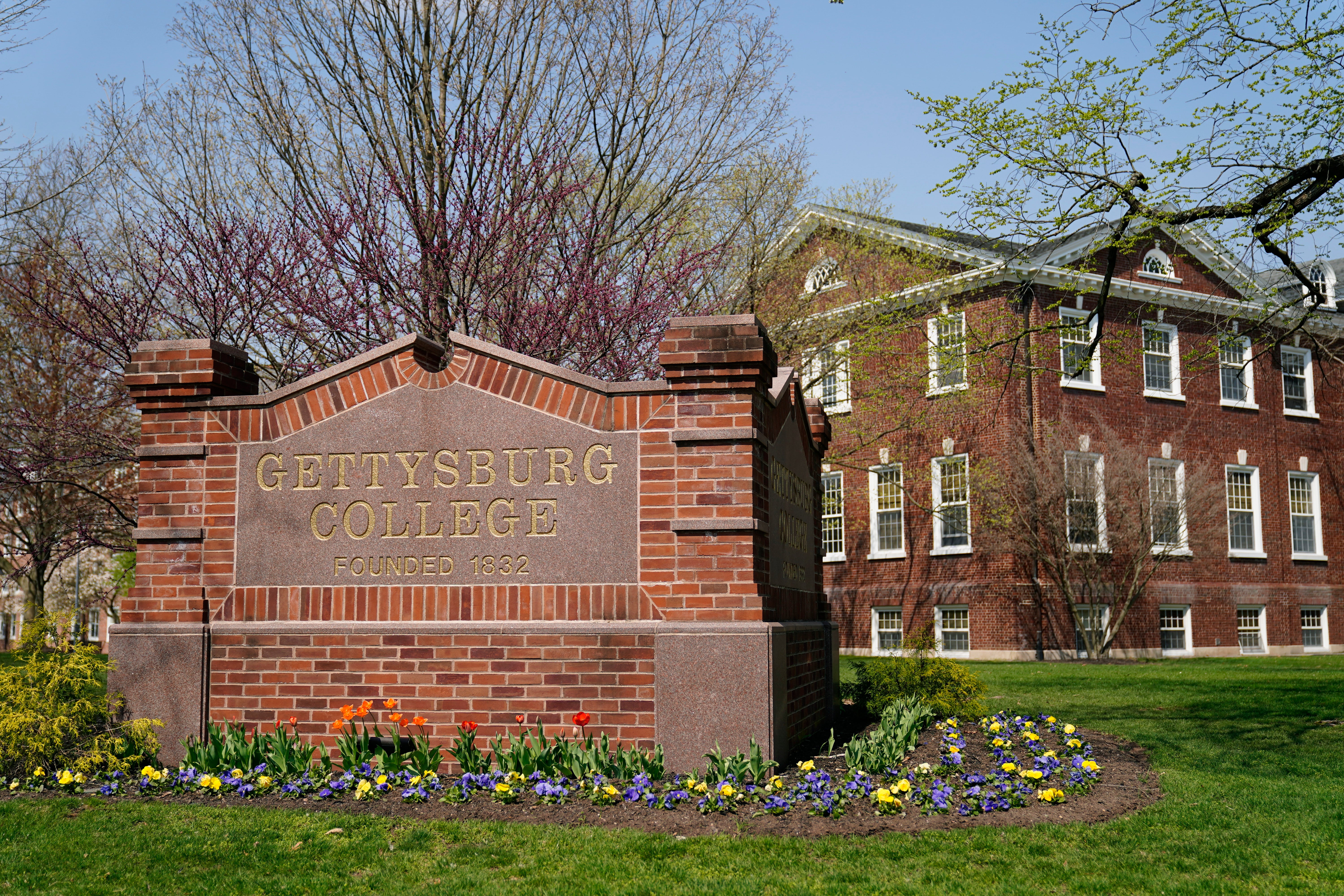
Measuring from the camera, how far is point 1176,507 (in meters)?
23.8

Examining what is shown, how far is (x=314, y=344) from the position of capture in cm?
1377

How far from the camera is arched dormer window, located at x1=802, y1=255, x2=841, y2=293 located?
2152cm

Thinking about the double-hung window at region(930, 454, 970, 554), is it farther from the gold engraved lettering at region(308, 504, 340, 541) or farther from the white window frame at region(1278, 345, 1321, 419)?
the gold engraved lettering at region(308, 504, 340, 541)

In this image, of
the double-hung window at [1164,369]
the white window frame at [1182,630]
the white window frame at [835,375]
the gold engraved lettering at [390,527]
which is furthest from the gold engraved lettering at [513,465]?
the double-hung window at [1164,369]

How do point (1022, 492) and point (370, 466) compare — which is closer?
point (370, 466)

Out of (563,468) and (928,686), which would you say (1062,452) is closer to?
(928,686)

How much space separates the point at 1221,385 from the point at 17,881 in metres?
28.7

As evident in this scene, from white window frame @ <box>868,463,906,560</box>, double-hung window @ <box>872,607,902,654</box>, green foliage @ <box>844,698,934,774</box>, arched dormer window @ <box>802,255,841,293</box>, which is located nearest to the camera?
green foliage @ <box>844,698,934,774</box>

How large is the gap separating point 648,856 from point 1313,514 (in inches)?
1161

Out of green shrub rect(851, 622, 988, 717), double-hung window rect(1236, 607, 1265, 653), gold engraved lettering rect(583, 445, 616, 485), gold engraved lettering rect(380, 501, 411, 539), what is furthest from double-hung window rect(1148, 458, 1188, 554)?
gold engraved lettering rect(380, 501, 411, 539)

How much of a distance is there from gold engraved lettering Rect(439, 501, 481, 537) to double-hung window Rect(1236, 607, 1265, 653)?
25.1 meters

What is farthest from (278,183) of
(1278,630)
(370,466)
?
(1278,630)

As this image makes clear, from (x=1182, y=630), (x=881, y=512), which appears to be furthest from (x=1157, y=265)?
(x=881, y=512)

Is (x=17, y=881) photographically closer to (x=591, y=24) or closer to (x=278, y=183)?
(x=278, y=183)
